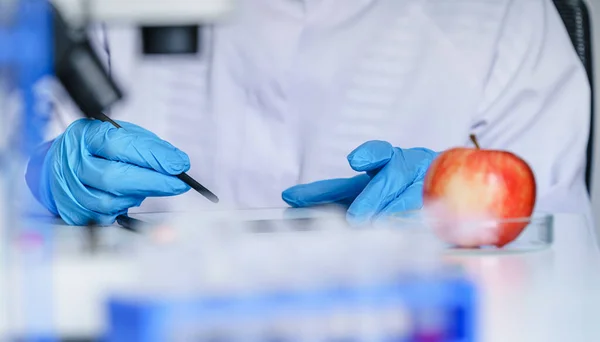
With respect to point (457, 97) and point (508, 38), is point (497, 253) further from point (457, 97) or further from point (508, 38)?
point (508, 38)

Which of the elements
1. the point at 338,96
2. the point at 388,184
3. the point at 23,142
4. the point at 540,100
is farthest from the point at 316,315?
the point at 540,100

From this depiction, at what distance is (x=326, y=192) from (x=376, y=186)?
13 cm

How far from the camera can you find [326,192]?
1.22 metres

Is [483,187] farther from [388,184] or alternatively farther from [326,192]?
[326,192]

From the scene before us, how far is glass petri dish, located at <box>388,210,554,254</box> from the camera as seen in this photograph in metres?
0.88

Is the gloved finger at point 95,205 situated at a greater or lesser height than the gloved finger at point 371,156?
lesser

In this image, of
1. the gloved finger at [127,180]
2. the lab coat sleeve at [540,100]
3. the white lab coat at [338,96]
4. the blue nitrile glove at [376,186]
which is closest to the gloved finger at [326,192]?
the blue nitrile glove at [376,186]

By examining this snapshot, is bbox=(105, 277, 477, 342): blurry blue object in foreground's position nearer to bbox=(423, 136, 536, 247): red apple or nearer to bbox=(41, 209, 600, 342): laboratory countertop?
bbox=(41, 209, 600, 342): laboratory countertop

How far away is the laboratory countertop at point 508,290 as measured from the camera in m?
0.51

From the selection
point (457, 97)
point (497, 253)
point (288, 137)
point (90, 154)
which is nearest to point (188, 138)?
point (288, 137)

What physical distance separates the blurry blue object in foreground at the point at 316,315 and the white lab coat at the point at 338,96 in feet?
4.92

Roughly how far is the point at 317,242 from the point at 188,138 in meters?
1.52

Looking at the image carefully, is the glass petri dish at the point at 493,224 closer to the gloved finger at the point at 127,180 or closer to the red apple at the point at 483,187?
the red apple at the point at 483,187

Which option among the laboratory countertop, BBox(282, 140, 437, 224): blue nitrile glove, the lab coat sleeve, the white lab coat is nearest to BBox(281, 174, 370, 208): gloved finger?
BBox(282, 140, 437, 224): blue nitrile glove
